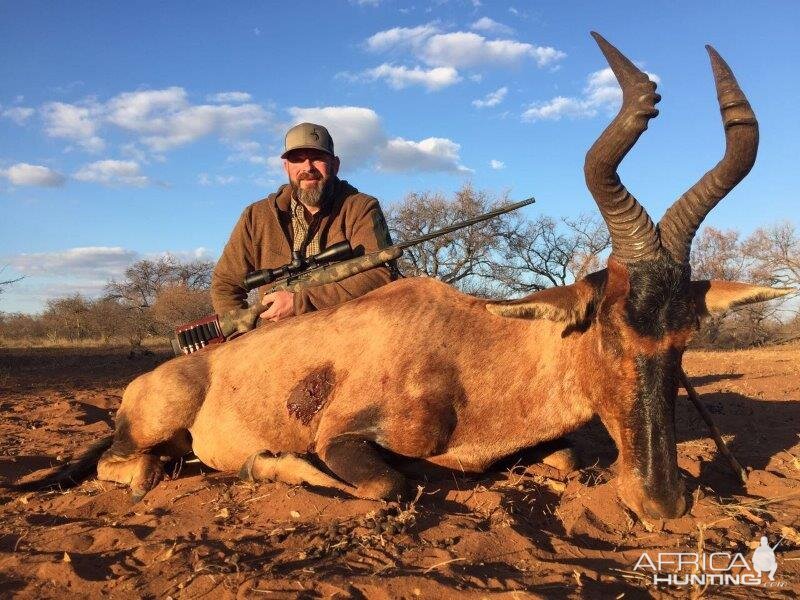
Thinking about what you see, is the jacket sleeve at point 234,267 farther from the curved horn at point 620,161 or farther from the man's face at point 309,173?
the curved horn at point 620,161

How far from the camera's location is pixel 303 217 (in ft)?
22.6

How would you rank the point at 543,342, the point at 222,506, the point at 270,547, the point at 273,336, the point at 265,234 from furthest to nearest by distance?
the point at 265,234, the point at 273,336, the point at 543,342, the point at 222,506, the point at 270,547

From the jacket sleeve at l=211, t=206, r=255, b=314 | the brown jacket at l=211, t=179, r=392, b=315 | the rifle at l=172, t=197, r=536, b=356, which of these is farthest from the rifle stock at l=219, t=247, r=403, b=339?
the jacket sleeve at l=211, t=206, r=255, b=314

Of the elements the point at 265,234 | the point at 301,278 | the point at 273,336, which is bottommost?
the point at 273,336

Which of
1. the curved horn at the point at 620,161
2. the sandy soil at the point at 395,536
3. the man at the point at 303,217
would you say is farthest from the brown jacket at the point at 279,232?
the curved horn at the point at 620,161

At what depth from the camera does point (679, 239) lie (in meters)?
3.72

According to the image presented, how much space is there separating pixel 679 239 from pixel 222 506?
312cm

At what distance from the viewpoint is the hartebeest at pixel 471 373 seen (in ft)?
11.4

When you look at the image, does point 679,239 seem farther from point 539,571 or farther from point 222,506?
point 222,506

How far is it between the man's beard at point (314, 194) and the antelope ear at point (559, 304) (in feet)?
11.4

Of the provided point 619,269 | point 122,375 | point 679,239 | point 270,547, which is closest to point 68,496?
point 270,547

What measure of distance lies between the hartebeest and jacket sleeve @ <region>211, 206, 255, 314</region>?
163 cm

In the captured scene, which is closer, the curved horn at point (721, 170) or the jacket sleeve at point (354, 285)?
the curved horn at point (721, 170)

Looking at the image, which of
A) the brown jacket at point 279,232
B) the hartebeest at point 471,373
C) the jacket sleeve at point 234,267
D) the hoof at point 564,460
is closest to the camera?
the hartebeest at point 471,373
